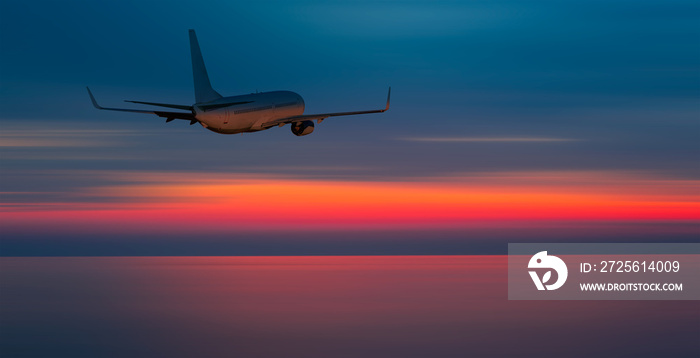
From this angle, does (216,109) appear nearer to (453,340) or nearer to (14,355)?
(14,355)

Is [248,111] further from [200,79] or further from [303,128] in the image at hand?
[200,79]

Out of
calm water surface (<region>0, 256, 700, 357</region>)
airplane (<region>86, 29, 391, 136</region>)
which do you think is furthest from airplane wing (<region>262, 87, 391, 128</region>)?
calm water surface (<region>0, 256, 700, 357</region>)

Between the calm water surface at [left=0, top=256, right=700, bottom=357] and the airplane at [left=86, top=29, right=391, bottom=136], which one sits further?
the calm water surface at [left=0, top=256, right=700, bottom=357]

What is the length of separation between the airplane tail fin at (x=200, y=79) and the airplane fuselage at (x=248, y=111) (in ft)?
22.4

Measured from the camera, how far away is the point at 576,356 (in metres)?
127

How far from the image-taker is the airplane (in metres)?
100

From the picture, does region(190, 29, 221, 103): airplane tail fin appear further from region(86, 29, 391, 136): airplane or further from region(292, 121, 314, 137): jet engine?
region(292, 121, 314, 137): jet engine

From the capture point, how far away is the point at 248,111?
350ft

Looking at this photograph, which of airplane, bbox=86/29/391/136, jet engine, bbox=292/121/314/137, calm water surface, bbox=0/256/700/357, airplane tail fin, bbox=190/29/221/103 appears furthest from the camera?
calm water surface, bbox=0/256/700/357

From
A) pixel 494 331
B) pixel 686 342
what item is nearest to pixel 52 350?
pixel 494 331

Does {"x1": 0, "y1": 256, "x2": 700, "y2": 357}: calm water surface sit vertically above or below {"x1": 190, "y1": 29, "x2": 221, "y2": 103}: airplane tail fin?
below

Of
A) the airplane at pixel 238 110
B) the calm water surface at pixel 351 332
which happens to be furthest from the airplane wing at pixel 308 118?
the calm water surface at pixel 351 332

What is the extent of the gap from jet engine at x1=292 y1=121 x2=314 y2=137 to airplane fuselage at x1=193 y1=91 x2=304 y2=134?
13.7ft

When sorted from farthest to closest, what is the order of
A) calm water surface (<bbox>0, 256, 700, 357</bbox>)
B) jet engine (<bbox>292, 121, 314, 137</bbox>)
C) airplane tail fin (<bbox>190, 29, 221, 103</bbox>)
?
calm water surface (<bbox>0, 256, 700, 357</bbox>) → airplane tail fin (<bbox>190, 29, 221, 103</bbox>) → jet engine (<bbox>292, 121, 314, 137</bbox>)
